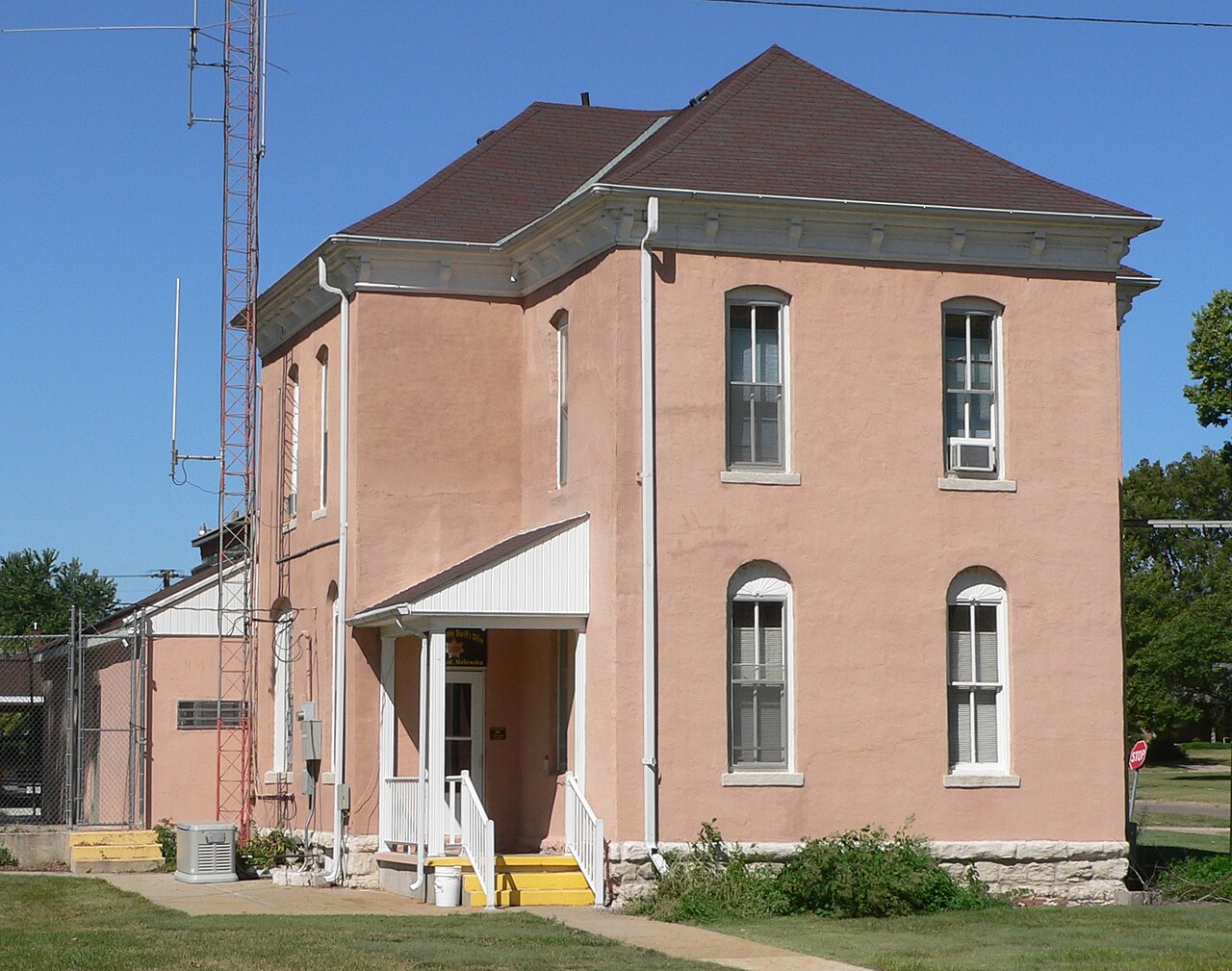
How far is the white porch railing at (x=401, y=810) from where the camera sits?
69.5ft

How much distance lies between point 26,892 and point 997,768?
1143 centimetres

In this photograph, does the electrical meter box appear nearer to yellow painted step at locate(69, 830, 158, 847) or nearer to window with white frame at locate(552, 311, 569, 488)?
yellow painted step at locate(69, 830, 158, 847)

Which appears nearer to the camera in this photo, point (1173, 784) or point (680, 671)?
point (680, 671)

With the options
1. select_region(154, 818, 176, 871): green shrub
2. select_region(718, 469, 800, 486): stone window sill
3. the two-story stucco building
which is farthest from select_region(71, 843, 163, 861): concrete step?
select_region(718, 469, 800, 486): stone window sill

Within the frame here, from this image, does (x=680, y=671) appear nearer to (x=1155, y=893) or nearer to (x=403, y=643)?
(x=403, y=643)

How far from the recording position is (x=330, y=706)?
23.8 m

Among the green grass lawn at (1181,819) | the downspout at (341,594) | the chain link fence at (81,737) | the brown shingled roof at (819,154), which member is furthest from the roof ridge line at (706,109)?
the green grass lawn at (1181,819)

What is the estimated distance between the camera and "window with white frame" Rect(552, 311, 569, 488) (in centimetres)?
2227

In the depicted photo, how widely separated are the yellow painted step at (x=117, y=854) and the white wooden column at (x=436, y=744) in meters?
6.94

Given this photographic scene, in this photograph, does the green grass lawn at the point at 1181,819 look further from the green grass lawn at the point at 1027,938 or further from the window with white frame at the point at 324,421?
the window with white frame at the point at 324,421

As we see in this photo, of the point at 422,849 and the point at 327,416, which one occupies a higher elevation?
the point at 327,416

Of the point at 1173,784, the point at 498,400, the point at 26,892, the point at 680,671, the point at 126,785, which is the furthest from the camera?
the point at 1173,784

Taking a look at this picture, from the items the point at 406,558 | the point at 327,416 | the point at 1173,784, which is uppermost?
the point at 327,416

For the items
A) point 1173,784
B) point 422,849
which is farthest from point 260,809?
point 1173,784
